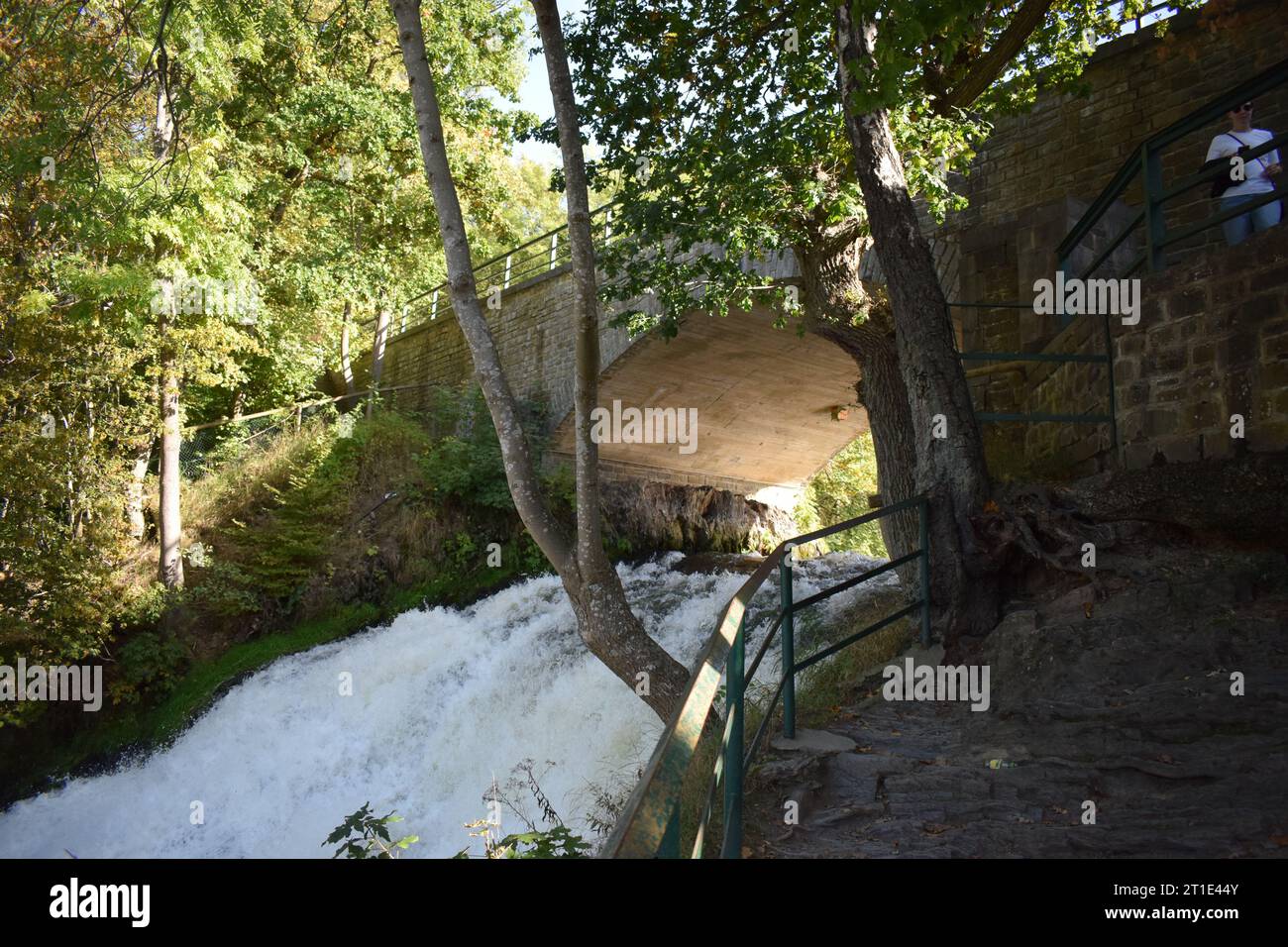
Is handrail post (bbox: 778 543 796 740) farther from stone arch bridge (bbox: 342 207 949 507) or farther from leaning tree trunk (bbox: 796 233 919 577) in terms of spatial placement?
stone arch bridge (bbox: 342 207 949 507)

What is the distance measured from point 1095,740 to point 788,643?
1438mm

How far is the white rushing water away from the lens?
398 inches

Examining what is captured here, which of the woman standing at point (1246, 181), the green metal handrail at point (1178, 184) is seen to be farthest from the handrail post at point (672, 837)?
the woman standing at point (1246, 181)

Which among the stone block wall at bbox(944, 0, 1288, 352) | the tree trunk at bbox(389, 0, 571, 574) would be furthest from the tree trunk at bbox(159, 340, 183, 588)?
the stone block wall at bbox(944, 0, 1288, 352)

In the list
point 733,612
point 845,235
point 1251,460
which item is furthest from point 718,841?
point 845,235

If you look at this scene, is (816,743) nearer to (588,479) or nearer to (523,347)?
(588,479)

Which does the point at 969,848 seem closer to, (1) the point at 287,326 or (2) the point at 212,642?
(2) the point at 212,642

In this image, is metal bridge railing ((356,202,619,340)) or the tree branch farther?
metal bridge railing ((356,202,619,340))

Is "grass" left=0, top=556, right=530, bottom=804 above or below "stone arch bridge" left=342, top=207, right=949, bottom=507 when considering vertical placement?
below

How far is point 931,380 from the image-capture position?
727cm

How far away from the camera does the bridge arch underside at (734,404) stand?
55.2 feet

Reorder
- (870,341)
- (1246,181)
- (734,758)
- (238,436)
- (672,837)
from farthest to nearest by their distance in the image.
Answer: (238,436) < (870,341) < (1246,181) < (734,758) < (672,837)

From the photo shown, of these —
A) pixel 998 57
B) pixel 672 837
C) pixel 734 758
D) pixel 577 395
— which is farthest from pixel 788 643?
pixel 998 57

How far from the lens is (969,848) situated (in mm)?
3984
